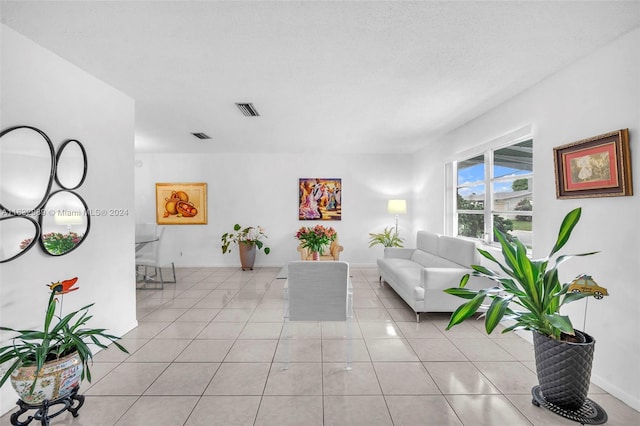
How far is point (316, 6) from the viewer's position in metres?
1.77

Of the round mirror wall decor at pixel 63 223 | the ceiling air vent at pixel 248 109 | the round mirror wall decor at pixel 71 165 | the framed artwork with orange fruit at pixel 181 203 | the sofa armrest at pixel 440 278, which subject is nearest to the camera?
the round mirror wall decor at pixel 63 223

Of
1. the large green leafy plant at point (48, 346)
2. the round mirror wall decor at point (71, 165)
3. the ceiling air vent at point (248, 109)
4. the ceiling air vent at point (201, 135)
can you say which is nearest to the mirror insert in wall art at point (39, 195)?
the round mirror wall decor at point (71, 165)

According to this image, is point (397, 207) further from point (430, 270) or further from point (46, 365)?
point (46, 365)

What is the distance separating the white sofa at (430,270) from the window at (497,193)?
427mm

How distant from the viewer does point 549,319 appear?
1.81 metres

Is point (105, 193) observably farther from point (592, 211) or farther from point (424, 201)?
point (424, 201)

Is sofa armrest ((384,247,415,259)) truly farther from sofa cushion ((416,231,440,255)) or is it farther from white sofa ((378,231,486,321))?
sofa cushion ((416,231,440,255))

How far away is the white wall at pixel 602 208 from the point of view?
2010 mm

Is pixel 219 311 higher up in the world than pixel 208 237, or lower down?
lower down

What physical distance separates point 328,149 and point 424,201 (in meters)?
2.24

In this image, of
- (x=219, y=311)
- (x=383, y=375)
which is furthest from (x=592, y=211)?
(x=219, y=311)

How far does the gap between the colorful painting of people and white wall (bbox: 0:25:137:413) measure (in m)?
3.75

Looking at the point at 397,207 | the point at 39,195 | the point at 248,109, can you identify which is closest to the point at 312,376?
the point at 39,195

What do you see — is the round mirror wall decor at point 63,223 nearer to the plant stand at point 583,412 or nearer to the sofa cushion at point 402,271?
the sofa cushion at point 402,271
